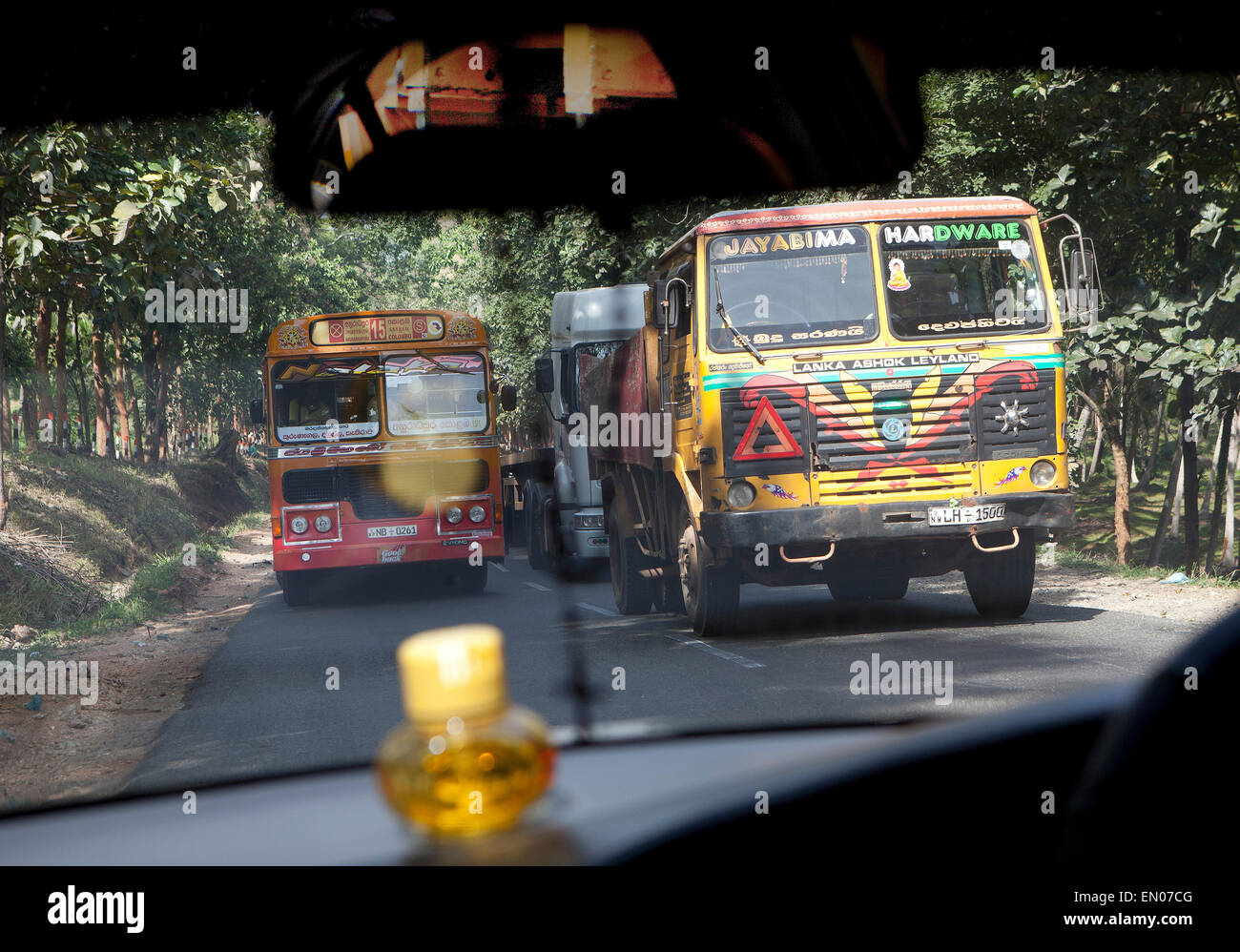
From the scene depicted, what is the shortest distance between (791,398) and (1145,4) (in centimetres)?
469

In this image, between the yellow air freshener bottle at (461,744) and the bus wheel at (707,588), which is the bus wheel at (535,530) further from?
the yellow air freshener bottle at (461,744)

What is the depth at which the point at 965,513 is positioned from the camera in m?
9.26

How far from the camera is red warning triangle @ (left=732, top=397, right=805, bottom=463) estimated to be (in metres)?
9.20

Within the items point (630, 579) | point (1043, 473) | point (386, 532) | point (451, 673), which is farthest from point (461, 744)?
point (386, 532)

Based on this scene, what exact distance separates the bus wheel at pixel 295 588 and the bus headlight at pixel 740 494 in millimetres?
7907

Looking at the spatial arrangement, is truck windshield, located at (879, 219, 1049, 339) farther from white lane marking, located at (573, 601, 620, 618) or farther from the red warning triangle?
white lane marking, located at (573, 601, 620, 618)

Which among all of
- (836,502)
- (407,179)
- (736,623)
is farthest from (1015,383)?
(407,179)

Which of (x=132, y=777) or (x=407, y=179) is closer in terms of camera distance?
(x=132, y=777)

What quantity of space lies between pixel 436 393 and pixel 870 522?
24.5 ft

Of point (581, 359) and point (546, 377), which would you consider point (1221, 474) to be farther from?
point (581, 359)

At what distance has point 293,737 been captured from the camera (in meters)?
7.05

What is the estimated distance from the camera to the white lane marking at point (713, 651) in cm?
873

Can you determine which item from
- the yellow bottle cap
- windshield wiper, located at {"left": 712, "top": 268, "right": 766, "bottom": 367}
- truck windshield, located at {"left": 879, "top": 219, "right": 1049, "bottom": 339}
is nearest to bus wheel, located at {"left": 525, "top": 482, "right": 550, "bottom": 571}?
windshield wiper, located at {"left": 712, "top": 268, "right": 766, "bottom": 367}
